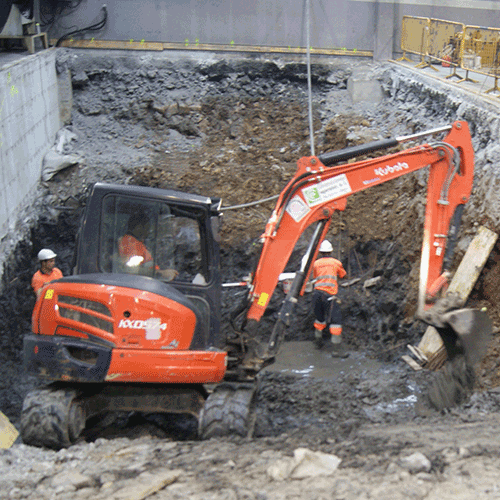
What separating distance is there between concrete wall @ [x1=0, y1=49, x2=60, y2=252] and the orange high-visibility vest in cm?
448

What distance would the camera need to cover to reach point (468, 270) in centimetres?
668

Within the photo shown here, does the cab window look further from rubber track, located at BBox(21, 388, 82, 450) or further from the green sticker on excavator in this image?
rubber track, located at BBox(21, 388, 82, 450)

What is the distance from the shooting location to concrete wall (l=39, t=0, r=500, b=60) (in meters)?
12.7

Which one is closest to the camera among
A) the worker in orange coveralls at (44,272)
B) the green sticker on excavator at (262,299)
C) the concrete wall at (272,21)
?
the green sticker on excavator at (262,299)

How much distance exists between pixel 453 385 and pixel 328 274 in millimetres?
3085

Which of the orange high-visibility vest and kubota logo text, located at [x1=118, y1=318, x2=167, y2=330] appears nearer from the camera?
kubota logo text, located at [x1=118, y1=318, x2=167, y2=330]

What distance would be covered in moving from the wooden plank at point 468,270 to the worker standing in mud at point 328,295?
1.66 meters

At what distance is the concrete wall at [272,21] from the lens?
1274 centimetres

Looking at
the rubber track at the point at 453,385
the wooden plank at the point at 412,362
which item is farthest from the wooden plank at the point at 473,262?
the rubber track at the point at 453,385

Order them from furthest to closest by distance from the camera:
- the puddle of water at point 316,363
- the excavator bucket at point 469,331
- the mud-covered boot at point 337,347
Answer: the mud-covered boot at point 337,347, the puddle of water at point 316,363, the excavator bucket at point 469,331

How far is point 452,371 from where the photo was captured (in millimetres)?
5449

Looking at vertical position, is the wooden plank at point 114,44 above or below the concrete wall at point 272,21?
below

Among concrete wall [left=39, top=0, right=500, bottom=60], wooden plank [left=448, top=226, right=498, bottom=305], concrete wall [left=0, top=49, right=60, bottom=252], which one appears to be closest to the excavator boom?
wooden plank [left=448, top=226, right=498, bottom=305]

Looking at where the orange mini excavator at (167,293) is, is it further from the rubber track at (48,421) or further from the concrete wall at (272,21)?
the concrete wall at (272,21)
